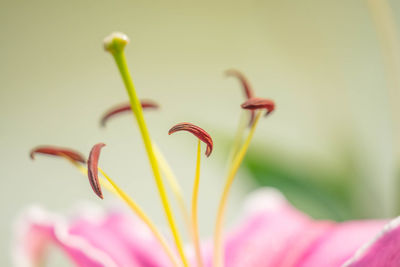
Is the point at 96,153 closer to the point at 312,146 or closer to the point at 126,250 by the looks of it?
the point at 126,250

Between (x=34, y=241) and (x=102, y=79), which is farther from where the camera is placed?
(x=102, y=79)

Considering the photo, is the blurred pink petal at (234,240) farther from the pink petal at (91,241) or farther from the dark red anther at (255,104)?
the dark red anther at (255,104)

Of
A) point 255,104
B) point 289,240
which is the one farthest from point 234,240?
point 255,104

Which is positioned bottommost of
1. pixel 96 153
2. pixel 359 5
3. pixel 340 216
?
pixel 340 216

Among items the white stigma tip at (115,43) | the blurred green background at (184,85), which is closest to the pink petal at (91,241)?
the white stigma tip at (115,43)

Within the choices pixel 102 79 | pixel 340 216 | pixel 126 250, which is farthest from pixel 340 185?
pixel 102 79

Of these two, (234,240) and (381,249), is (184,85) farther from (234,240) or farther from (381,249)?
(381,249)

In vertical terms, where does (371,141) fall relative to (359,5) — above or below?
below
